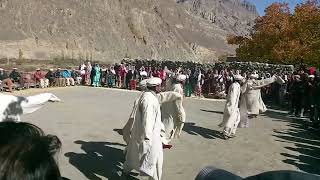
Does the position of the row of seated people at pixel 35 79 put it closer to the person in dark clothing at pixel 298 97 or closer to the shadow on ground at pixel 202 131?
the shadow on ground at pixel 202 131

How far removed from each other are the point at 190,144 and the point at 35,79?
15.5 metres

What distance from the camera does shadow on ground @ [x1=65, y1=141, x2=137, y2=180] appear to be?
30.5ft

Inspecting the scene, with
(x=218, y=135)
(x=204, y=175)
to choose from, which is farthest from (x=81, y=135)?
(x=204, y=175)

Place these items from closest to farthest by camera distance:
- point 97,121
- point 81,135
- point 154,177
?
1. point 154,177
2. point 81,135
3. point 97,121

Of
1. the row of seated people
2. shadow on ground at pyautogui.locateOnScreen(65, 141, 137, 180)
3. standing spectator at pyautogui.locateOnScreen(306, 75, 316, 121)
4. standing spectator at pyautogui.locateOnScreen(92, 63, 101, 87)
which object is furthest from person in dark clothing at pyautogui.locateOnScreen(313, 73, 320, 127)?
standing spectator at pyautogui.locateOnScreen(92, 63, 101, 87)

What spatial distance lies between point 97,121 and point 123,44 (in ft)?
260

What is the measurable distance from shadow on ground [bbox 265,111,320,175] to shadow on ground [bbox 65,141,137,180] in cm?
344

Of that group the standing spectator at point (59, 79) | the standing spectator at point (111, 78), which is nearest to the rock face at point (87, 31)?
the standing spectator at point (111, 78)

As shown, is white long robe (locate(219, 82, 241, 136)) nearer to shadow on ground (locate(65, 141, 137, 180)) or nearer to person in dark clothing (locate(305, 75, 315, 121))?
shadow on ground (locate(65, 141, 137, 180))

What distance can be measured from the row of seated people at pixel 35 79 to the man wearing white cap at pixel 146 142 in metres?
16.3

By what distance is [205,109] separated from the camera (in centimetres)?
2064

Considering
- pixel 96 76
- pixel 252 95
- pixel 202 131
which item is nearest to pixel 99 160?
pixel 202 131

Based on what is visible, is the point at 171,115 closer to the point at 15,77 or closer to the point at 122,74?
the point at 15,77

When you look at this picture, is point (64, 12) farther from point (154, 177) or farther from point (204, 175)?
point (204, 175)
